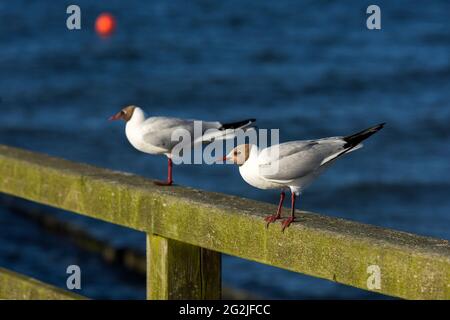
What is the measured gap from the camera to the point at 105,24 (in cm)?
2866

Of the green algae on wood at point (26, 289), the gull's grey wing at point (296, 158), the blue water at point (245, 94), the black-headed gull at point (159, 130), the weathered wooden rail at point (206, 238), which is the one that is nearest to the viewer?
the weathered wooden rail at point (206, 238)

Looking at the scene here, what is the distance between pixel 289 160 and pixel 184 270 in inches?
24.1

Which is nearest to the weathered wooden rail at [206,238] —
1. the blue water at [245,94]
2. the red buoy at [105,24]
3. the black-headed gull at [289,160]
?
the black-headed gull at [289,160]

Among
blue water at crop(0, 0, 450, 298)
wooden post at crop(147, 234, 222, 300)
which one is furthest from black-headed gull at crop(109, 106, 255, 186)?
blue water at crop(0, 0, 450, 298)

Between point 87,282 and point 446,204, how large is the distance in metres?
4.90

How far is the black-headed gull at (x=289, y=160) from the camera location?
13.8ft

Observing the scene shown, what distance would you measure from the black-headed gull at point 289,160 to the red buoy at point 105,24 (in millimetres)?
23013

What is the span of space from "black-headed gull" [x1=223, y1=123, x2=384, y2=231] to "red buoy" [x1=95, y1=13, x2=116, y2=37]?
75.5 feet

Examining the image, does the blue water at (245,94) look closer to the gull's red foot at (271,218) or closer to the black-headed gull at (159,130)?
the black-headed gull at (159,130)

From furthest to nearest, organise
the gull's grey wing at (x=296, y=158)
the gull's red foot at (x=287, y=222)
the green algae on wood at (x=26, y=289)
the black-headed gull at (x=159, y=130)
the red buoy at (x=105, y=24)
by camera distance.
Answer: the red buoy at (x=105, y=24), the black-headed gull at (x=159, y=130), the green algae on wood at (x=26, y=289), the gull's grey wing at (x=296, y=158), the gull's red foot at (x=287, y=222)

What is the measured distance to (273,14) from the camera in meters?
27.2
